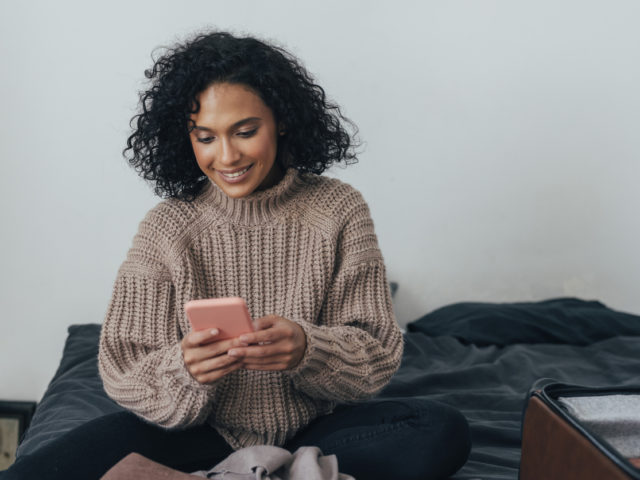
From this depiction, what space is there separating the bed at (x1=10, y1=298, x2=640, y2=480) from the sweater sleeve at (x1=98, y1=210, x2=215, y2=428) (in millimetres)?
258

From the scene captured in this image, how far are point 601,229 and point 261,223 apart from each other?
4.97ft

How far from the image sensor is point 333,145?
49.9 inches

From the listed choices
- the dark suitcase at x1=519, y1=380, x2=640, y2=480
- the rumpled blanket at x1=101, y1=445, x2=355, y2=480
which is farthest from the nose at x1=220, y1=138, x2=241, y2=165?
the dark suitcase at x1=519, y1=380, x2=640, y2=480

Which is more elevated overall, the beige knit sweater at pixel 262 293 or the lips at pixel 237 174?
the lips at pixel 237 174

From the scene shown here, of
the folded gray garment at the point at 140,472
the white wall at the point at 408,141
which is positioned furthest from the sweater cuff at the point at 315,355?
the white wall at the point at 408,141

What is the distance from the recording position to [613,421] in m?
0.89

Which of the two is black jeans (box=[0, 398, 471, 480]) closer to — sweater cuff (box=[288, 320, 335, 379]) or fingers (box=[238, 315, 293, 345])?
sweater cuff (box=[288, 320, 335, 379])

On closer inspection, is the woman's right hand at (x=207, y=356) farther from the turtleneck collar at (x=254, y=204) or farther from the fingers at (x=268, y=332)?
the turtleneck collar at (x=254, y=204)

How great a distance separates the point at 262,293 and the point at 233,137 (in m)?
0.26

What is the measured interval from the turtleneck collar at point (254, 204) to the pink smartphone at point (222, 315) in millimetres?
279

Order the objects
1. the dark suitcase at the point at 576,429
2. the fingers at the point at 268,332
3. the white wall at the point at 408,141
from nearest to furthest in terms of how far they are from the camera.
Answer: the dark suitcase at the point at 576,429 < the fingers at the point at 268,332 < the white wall at the point at 408,141

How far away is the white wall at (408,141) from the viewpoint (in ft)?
6.54

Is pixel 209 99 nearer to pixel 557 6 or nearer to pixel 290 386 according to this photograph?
pixel 290 386

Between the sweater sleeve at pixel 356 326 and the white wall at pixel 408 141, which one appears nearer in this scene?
the sweater sleeve at pixel 356 326
